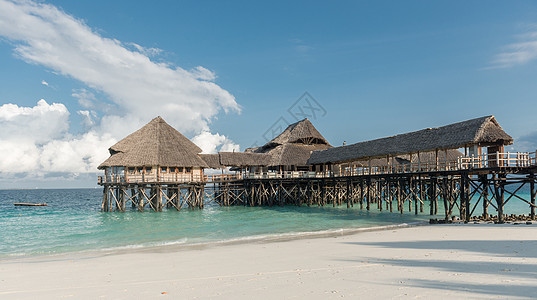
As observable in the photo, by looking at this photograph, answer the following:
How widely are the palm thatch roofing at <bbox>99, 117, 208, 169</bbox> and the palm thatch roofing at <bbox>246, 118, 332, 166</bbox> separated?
7.67m

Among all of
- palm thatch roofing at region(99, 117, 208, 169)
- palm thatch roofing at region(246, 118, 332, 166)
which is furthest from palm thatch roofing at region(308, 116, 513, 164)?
palm thatch roofing at region(99, 117, 208, 169)

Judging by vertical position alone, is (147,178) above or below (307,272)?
above

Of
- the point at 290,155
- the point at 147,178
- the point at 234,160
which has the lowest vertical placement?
the point at 147,178

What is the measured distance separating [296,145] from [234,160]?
24.3 feet

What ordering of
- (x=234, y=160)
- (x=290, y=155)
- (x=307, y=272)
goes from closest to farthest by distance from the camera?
(x=307, y=272)
(x=234, y=160)
(x=290, y=155)

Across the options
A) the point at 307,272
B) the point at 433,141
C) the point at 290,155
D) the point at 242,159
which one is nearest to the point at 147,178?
the point at 242,159

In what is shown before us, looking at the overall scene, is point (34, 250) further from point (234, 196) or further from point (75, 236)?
point (234, 196)

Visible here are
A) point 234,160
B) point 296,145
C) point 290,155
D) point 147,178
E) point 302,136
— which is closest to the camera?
point 147,178

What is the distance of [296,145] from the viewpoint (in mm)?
35688

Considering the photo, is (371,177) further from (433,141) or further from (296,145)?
(296,145)

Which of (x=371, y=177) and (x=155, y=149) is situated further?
(x=155, y=149)

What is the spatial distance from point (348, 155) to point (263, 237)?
49.2ft

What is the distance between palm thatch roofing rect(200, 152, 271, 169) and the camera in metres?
32.0

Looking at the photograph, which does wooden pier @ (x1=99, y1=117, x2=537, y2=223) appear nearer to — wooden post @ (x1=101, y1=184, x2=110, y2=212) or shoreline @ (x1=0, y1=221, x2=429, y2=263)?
wooden post @ (x1=101, y1=184, x2=110, y2=212)
